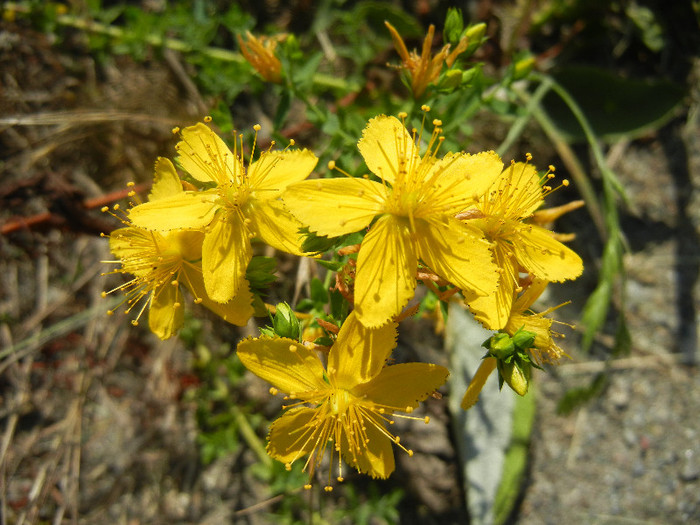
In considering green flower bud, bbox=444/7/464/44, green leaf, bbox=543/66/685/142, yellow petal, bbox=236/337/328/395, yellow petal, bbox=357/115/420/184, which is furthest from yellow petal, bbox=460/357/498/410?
green leaf, bbox=543/66/685/142

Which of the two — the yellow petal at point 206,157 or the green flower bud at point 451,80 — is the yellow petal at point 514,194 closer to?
the green flower bud at point 451,80

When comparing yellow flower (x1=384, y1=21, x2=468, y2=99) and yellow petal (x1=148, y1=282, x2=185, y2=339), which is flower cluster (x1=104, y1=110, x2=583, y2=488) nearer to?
yellow petal (x1=148, y1=282, x2=185, y2=339)

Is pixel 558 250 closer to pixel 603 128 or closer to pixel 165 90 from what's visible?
pixel 603 128

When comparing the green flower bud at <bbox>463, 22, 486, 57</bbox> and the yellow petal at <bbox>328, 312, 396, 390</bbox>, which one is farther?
the green flower bud at <bbox>463, 22, 486, 57</bbox>

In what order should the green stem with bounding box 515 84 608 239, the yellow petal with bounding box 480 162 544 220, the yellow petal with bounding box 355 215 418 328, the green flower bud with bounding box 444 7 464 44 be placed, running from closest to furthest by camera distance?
1. the yellow petal with bounding box 355 215 418 328
2. the yellow petal with bounding box 480 162 544 220
3. the green flower bud with bounding box 444 7 464 44
4. the green stem with bounding box 515 84 608 239

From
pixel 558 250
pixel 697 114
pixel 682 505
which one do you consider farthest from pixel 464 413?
pixel 697 114

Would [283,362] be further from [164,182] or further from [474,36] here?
[474,36]

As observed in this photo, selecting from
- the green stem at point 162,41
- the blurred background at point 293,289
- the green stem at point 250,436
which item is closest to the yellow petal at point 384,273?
the blurred background at point 293,289
